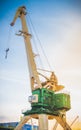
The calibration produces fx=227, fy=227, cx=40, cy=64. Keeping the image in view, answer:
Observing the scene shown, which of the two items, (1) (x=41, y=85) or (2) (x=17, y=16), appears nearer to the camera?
(1) (x=41, y=85)

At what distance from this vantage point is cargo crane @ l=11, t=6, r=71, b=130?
11711 mm

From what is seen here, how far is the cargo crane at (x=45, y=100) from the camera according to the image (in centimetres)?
1171

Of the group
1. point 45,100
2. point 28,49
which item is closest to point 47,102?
point 45,100

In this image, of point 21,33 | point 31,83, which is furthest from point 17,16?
point 31,83

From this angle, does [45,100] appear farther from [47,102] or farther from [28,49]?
[28,49]

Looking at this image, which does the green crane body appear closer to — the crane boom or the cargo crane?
the cargo crane

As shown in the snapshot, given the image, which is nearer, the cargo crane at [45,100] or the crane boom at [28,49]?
the cargo crane at [45,100]

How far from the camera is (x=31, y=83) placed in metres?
12.7

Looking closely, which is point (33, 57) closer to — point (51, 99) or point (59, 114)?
point (51, 99)

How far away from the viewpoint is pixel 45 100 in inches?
471

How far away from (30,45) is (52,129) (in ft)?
17.0

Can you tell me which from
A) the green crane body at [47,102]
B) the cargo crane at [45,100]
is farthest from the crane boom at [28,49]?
the green crane body at [47,102]

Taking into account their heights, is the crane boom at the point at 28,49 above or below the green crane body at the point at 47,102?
above

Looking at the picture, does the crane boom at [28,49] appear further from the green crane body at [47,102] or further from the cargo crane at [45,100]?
the green crane body at [47,102]
